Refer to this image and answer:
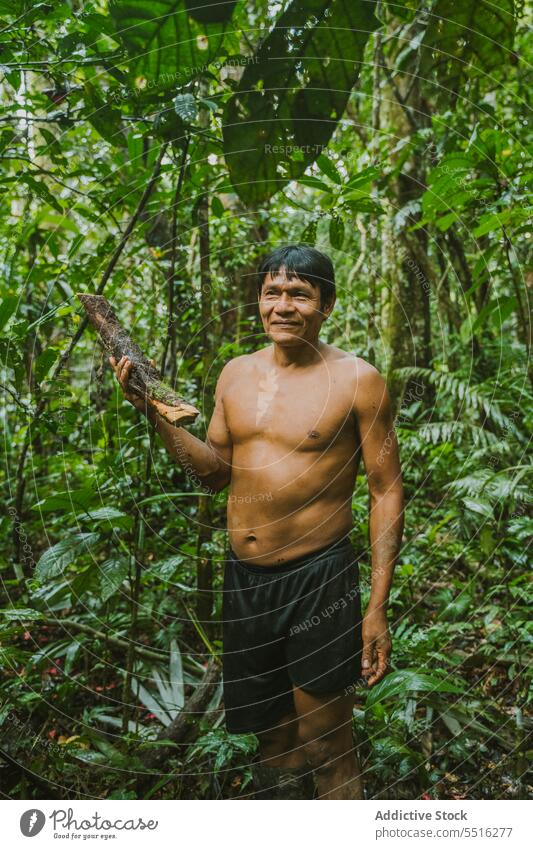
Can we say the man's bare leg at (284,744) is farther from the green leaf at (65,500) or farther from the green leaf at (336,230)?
the green leaf at (336,230)

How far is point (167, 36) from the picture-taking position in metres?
1.51

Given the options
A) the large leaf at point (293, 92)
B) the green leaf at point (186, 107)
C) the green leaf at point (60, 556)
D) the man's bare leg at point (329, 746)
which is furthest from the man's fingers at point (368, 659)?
the green leaf at point (186, 107)

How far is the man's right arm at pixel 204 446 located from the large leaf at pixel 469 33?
1119 millimetres

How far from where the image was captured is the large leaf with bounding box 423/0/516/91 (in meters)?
1.48

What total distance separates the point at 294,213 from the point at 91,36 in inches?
130

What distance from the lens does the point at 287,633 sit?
2029 mm

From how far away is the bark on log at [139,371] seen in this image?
66.8 inches

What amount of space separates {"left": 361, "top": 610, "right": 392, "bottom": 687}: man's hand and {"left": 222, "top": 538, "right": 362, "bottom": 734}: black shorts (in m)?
0.08

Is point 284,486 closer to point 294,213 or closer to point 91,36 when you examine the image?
point 91,36

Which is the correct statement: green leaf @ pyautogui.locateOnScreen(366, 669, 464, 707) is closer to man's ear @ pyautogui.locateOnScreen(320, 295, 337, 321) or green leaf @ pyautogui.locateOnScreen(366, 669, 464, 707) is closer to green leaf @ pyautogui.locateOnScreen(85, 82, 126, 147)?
man's ear @ pyautogui.locateOnScreen(320, 295, 337, 321)

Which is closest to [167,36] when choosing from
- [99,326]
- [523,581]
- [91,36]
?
[91,36]

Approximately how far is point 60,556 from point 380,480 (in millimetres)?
1037

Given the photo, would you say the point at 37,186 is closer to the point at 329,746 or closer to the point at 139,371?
the point at 139,371
